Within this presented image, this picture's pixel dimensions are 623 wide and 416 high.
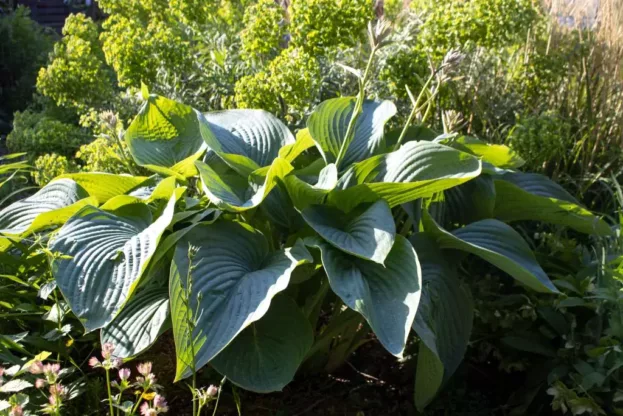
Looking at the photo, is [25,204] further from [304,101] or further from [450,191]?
[450,191]

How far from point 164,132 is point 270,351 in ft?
3.01

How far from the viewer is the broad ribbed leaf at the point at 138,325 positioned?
1.69 meters

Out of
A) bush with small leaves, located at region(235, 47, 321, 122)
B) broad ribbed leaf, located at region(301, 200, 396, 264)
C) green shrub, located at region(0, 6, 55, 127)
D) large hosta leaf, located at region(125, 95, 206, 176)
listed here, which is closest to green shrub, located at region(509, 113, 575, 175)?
bush with small leaves, located at region(235, 47, 321, 122)

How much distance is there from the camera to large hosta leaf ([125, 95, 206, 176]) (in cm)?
222

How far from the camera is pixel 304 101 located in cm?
254

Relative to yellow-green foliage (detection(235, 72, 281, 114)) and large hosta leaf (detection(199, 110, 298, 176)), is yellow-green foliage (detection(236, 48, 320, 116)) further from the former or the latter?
large hosta leaf (detection(199, 110, 298, 176))

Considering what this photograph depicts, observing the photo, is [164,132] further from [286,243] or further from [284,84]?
[286,243]

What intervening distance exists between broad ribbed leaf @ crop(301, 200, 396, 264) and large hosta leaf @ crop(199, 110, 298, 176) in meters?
0.32

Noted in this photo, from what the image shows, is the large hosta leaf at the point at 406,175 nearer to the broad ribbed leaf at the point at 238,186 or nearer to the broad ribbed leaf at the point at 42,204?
the broad ribbed leaf at the point at 238,186

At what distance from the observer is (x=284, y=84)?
7.84 feet

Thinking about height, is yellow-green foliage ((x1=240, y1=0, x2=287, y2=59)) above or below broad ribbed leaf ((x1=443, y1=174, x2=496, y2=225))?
above

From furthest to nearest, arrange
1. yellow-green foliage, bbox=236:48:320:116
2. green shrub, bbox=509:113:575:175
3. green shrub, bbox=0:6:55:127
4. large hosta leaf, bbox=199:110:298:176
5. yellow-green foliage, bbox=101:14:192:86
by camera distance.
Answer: green shrub, bbox=0:6:55:127 < yellow-green foliage, bbox=101:14:192:86 < green shrub, bbox=509:113:575:175 < yellow-green foliage, bbox=236:48:320:116 < large hosta leaf, bbox=199:110:298:176

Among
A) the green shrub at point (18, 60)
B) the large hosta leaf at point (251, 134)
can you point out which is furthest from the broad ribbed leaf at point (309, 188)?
the green shrub at point (18, 60)

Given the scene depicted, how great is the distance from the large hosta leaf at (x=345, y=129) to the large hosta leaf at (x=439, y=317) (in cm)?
38
